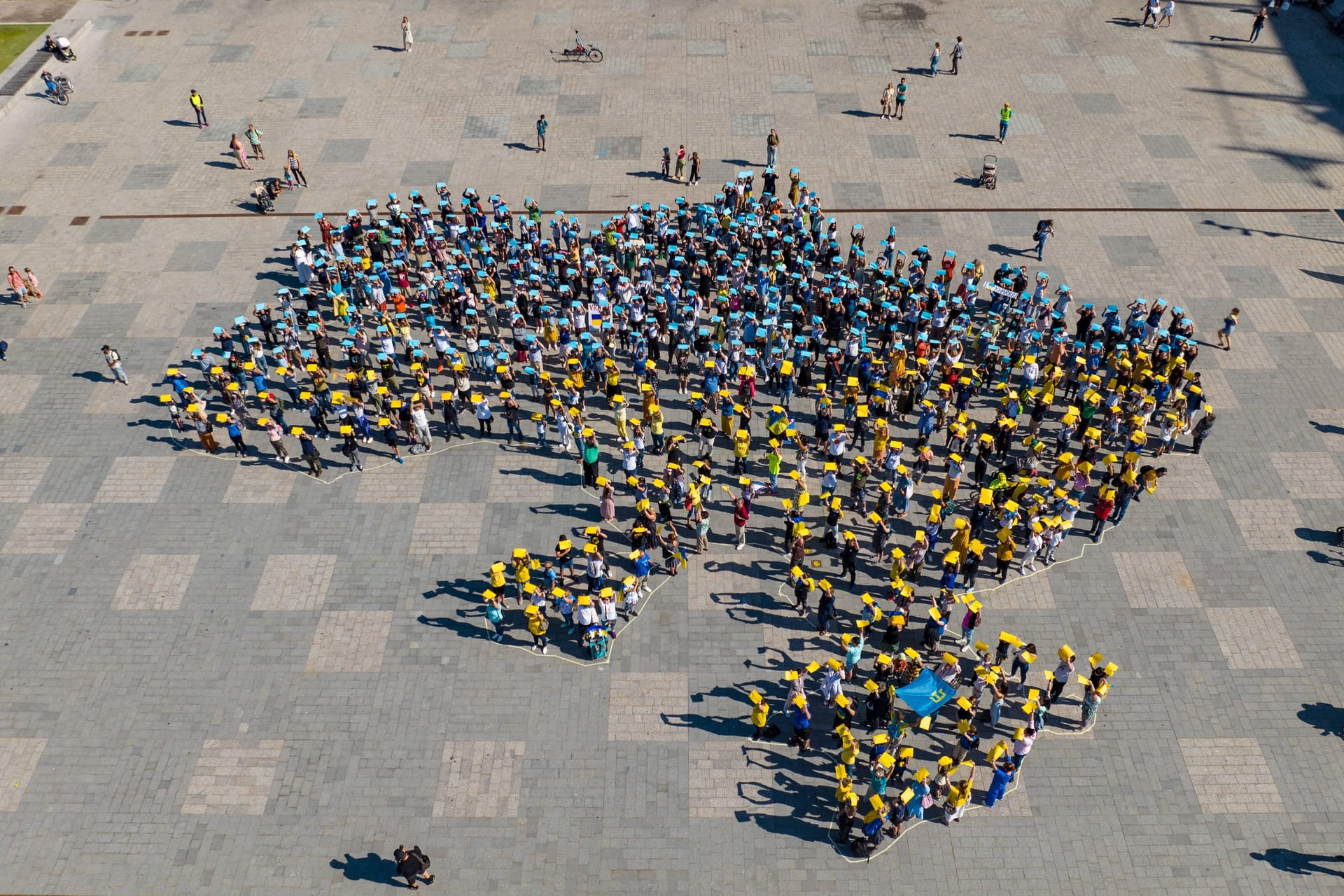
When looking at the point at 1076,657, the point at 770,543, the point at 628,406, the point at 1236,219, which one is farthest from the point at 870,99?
the point at 1076,657

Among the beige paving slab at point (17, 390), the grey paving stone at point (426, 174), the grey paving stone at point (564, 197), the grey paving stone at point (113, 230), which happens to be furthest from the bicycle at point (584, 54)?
the beige paving slab at point (17, 390)

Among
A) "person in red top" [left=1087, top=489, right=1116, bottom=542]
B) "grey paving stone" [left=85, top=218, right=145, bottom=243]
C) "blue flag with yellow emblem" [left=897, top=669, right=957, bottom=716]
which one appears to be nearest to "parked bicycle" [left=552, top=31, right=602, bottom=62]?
"grey paving stone" [left=85, top=218, right=145, bottom=243]

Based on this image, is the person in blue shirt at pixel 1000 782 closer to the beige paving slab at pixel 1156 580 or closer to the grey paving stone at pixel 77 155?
the beige paving slab at pixel 1156 580

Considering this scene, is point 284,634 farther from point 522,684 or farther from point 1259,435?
point 1259,435

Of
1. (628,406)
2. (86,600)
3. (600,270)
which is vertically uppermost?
(600,270)

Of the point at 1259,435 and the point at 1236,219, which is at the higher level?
the point at 1236,219
